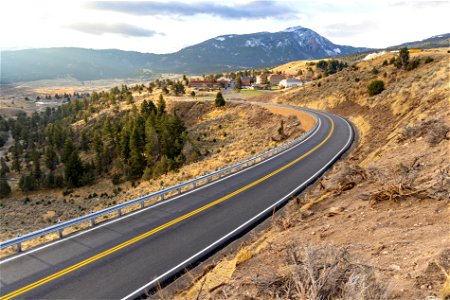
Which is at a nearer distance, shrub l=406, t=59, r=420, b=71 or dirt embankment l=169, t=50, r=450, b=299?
dirt embankment l=169, t=50, r=450, b=299

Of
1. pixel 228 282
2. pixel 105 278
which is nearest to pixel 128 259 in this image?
pixel 105 278

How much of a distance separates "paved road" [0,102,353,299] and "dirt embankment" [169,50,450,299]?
5.01ft

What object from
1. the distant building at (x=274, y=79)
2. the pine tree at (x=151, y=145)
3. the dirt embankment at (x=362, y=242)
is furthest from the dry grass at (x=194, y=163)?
the distant building at (x=274, y=79)

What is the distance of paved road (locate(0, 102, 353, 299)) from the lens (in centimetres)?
1031

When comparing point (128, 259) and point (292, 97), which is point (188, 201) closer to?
point (128, 259)

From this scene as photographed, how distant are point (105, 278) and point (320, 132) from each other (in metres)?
34.8

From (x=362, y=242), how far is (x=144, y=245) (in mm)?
8044

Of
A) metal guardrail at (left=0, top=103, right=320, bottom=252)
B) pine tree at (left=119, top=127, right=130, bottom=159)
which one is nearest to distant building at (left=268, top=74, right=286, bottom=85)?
pine tree at (left=119, top=127, right=130, bottom=159)

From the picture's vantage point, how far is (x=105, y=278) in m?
10.6

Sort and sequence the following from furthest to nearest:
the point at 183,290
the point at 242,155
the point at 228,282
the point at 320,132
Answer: the point at 320,132
the point at 242,155
the point at 183,290
the point at 228,282

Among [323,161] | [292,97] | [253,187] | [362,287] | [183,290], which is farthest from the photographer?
[292,97]

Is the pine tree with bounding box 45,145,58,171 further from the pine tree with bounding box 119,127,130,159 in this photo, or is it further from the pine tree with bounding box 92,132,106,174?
the pine tree with bounding box 119,127,130,159

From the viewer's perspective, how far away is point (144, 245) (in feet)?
42.7

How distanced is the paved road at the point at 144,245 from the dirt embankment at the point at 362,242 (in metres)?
1.53
